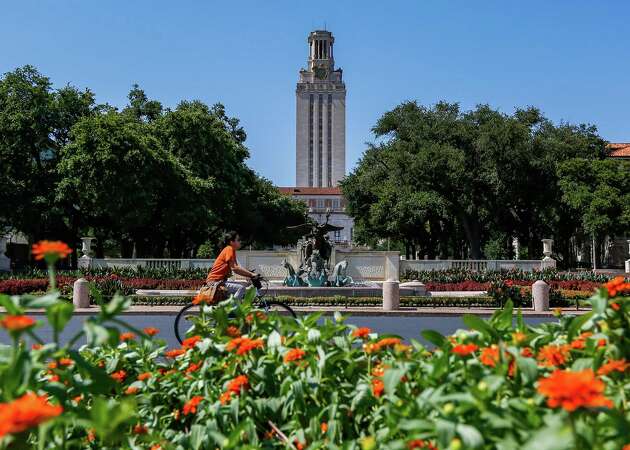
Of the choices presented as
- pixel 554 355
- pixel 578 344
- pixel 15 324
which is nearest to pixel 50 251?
pixel 15 324

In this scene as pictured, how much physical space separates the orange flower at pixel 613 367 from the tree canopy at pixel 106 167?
39176 millimetres

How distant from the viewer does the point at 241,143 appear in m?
63.7

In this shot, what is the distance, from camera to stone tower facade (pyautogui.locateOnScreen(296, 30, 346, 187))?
14275 centimetres

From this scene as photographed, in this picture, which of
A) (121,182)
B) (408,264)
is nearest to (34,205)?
(121,182)

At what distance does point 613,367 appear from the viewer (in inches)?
131

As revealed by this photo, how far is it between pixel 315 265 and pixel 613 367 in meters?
26.7

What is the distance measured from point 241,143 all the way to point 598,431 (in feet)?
204

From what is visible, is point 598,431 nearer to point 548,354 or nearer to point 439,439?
point 439,439

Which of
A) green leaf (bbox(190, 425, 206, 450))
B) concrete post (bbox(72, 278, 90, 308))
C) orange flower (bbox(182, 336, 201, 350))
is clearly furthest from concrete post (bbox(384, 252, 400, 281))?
green leaf (bbox(190, 425, 206, 450))

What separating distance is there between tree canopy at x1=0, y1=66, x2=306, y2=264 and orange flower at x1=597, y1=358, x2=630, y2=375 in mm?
39176

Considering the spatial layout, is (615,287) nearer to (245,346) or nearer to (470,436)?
(470,436)

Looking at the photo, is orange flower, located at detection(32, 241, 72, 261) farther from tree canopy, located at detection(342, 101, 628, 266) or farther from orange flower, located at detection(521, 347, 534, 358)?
tree canopy, located at detection(342, 101, 628, 266)

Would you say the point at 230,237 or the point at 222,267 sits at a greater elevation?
the point at 230,237

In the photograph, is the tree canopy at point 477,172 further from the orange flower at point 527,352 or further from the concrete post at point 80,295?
the orange flower at point 527,352
